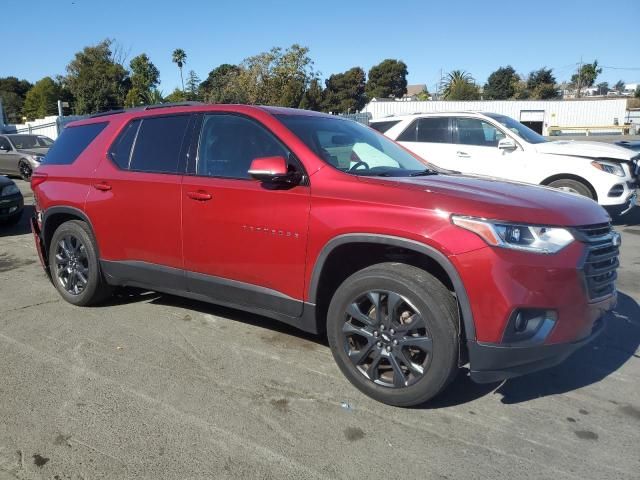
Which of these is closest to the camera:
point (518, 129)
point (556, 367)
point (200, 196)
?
point (556, 367)

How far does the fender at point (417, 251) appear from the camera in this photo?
281cm

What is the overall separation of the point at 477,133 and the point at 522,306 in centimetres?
663

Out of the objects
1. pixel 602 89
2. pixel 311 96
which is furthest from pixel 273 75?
pixel 602 89

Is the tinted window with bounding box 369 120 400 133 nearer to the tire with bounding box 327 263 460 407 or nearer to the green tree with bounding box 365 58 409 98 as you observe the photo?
the tire with bounding box 327 263 460 407

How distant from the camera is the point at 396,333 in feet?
10.1

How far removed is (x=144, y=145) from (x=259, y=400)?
2358 mm

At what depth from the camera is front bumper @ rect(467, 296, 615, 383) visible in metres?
2.78

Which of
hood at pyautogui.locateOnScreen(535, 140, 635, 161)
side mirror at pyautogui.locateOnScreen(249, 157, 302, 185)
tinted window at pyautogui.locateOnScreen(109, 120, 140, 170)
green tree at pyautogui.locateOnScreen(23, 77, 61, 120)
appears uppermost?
green tree at pyautogui.locateOnScreen(23, 77, 61, 120)

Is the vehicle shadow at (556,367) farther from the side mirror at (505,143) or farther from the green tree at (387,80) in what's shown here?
the green tree at (387,80)

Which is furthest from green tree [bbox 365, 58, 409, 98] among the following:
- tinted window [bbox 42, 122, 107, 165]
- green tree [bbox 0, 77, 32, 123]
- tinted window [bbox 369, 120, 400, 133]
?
tinted window [bbox 42, 122, 107, 165]

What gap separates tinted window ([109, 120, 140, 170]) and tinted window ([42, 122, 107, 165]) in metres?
0.33

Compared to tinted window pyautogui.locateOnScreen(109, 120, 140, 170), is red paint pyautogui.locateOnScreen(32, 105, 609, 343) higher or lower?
lower

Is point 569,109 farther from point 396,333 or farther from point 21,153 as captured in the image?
point 396,333

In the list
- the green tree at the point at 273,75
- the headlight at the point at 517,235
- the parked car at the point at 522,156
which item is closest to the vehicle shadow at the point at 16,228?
the parked car at the point at 522,156
